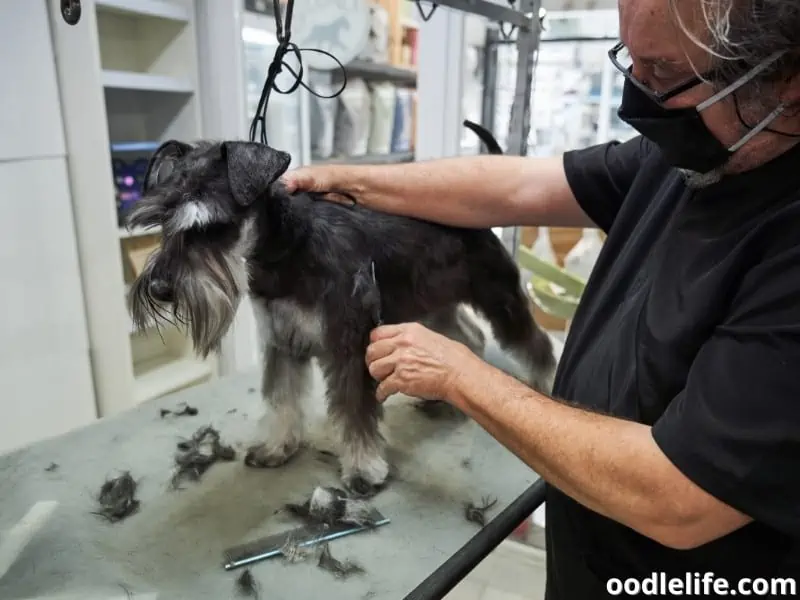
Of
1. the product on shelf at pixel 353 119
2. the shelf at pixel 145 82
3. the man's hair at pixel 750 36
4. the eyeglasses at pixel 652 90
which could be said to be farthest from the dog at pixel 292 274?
the product on shelf at pixel 353 119

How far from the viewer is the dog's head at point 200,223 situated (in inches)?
39.7

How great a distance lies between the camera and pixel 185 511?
3.62 ft

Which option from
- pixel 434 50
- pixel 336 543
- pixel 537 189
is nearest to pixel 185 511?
pixel 336 543

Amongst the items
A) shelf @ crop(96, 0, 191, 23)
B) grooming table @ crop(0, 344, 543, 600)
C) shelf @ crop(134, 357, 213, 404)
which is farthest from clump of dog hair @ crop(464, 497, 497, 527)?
shelf @ crop(96, 0, 191, 23)

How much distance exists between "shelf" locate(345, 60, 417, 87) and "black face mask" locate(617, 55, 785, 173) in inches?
99.4

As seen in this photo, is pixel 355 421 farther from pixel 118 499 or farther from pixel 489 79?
pixel 489 79

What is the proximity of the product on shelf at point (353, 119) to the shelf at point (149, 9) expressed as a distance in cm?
112

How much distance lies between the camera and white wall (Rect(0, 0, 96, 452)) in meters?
1.82

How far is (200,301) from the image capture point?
1.03 metres

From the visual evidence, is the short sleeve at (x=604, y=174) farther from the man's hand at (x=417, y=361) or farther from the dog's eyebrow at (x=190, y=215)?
the dog's eyebrow at (x=190, y=215)

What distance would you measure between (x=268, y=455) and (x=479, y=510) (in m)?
0.40

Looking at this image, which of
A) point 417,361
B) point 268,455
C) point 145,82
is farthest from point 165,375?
point 417,361

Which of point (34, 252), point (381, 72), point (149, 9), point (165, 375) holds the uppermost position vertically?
point (149, 9)

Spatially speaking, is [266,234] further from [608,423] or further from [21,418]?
[21,418]
